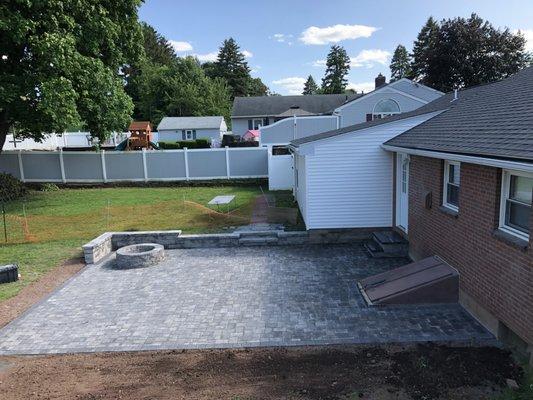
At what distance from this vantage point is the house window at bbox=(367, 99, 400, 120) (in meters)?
26.7

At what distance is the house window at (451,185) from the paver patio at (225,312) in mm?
1881

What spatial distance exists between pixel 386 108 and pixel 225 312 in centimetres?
2357

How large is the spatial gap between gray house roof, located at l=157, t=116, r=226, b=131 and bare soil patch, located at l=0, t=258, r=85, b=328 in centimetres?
3628

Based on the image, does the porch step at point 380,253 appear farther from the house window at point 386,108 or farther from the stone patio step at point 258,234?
the house window at point 386,108

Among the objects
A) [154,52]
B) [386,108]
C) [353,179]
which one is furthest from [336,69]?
[353,179]

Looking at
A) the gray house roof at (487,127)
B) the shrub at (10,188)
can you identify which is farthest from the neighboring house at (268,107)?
the gray house roof at (487,127)

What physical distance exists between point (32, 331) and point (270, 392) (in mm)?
4181

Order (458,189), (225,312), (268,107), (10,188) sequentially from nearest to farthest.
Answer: (225,312) → (458,189) → (10,188) → (268,107)

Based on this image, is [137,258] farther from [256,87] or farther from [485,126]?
[256,87]

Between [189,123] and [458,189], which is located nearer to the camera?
[458,189]

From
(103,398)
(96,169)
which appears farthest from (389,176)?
(96,169)

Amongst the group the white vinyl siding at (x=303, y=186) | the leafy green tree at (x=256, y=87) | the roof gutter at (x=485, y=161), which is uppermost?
the leafy green tree at (x=256, y=87)

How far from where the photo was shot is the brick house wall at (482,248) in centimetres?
481

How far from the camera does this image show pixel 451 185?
23.8ft
